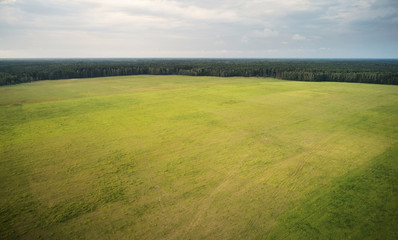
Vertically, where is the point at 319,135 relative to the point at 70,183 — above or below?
above

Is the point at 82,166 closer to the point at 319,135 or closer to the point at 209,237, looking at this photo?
the point at 209,237

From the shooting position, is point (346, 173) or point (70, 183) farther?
point (346, 173)

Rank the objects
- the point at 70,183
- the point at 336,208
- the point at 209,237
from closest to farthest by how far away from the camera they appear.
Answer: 1. the point at 209,237
2. the point at 336,208
3. the point at 70,183

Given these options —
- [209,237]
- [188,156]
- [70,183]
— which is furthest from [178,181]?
[70,183]

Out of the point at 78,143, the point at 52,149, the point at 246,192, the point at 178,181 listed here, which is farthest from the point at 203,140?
the point at 52,149

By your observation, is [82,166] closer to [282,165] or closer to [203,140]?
[203,140]

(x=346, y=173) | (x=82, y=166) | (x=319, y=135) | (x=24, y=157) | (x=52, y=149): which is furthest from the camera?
(x=319, y=135)
